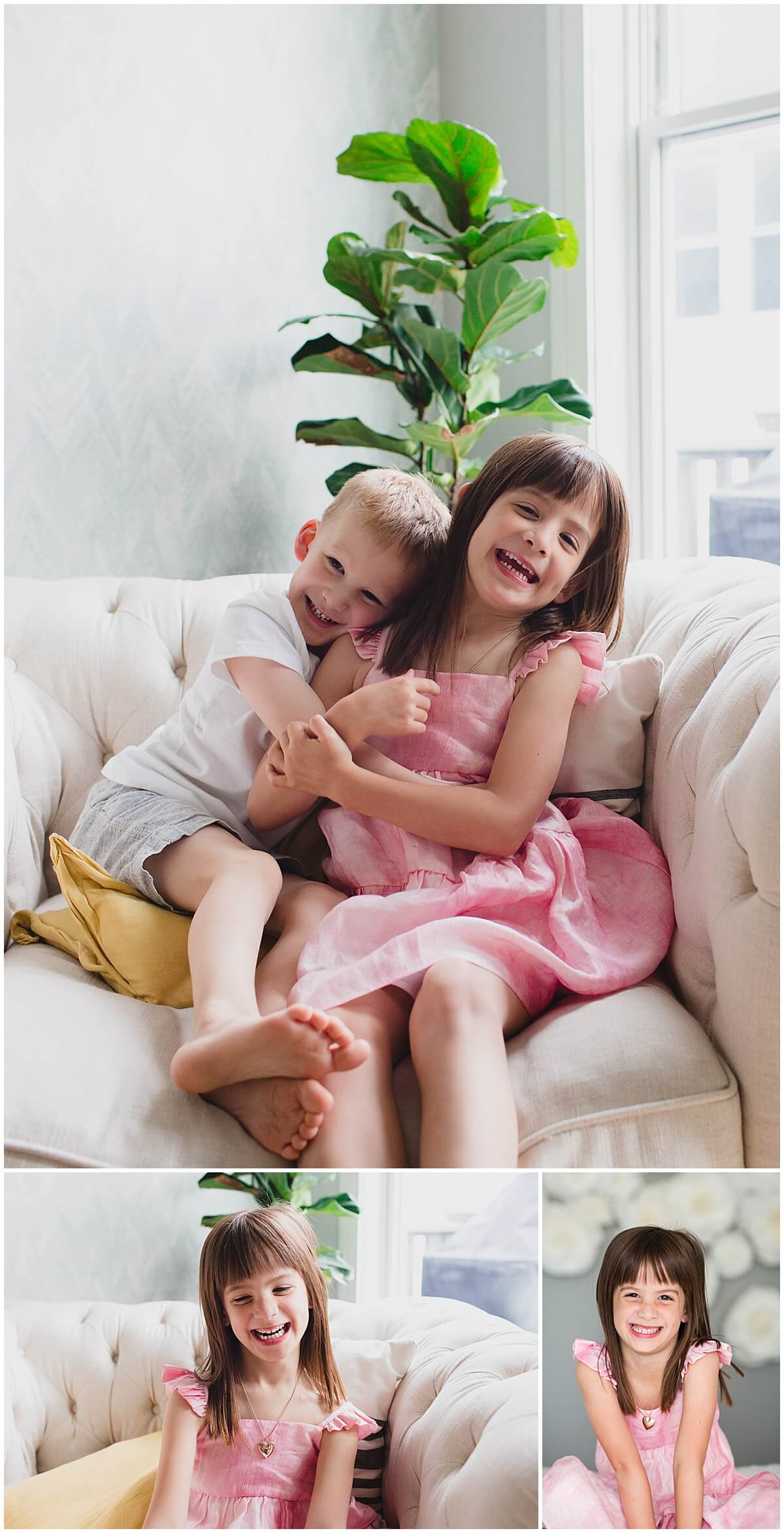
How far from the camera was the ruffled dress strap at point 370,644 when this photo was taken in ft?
3.73

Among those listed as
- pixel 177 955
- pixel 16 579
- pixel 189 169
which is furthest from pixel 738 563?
pixel 189 169

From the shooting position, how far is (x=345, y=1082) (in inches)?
31.9

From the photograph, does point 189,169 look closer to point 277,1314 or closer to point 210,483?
point 210,483

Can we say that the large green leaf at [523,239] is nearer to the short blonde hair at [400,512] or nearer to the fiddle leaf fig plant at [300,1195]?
the short blonde hair at [400,512]

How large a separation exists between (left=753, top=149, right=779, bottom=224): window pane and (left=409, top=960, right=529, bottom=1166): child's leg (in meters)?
1.69

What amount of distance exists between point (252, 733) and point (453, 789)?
0.89 feet

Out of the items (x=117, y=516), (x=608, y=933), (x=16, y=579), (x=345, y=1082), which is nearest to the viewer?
(x=345, y=1082)

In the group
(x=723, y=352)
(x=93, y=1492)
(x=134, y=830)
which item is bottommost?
(x=93, y=1492)

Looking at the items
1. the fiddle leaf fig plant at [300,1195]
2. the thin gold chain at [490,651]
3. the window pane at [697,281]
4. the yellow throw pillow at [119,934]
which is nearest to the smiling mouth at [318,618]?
the thin gold chain at [490,651]

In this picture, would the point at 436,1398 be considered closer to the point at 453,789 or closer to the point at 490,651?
the point at 453,789

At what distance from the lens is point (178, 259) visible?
1834 mm

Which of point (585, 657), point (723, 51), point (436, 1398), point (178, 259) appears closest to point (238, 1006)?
point (436, 1398)

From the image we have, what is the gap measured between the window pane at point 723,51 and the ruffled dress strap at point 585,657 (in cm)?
138

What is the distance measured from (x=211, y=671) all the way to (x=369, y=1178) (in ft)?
2.09
